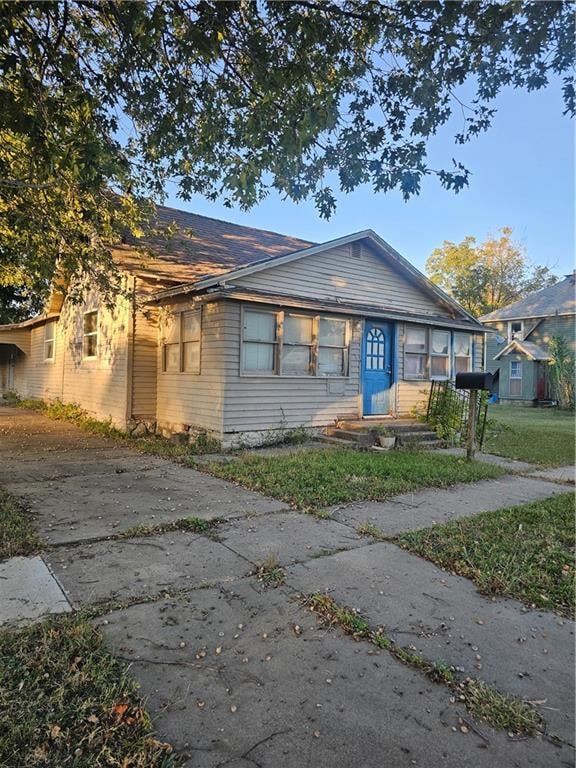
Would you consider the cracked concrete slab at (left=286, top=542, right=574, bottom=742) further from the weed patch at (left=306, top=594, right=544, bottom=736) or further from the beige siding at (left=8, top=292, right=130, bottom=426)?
the beige siding at (left=8, top=292, right=130, bottom=426)

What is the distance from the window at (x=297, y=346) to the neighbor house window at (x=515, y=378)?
20145 mm

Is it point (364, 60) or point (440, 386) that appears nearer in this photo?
point (364, 60)

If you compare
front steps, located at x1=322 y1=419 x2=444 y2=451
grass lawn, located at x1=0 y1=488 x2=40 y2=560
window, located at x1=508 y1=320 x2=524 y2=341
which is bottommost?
grass lawn, located at x1=0 y1=488 x2=40 y2=560

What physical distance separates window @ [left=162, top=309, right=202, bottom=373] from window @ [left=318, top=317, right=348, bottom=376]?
2730mm

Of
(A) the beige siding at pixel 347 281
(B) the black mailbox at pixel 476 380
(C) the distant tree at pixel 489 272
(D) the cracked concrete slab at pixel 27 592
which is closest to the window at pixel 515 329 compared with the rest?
(C) the distant tree at pixel 489 272

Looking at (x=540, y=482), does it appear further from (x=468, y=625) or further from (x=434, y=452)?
(x=468, y=625)

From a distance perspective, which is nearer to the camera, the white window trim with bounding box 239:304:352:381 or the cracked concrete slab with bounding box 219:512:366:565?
the cracked concrete slab with bounding box 219:512:366:565

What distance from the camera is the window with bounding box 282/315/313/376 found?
9953 millimetres

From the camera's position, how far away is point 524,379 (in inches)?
1016

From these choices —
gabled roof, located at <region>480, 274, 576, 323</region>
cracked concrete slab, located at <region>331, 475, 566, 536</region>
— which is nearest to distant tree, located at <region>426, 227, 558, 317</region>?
gabled roof, located at <region>480, 274, 576, 323</region>

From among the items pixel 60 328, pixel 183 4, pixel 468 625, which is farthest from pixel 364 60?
pixel 60 328

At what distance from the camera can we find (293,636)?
2760mm

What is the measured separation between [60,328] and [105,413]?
20.2 feet

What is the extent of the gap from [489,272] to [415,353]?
36.0m
